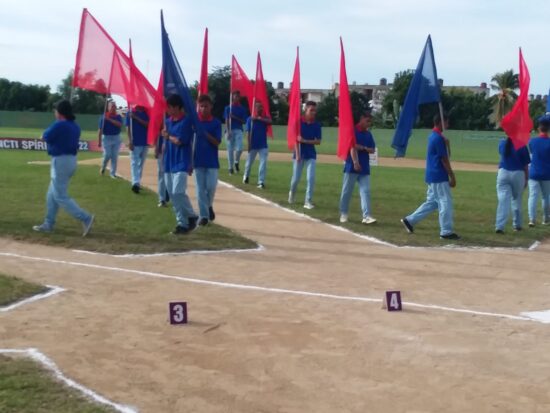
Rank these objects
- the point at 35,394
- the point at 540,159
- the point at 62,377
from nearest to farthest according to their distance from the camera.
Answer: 1. the point at 35,394
2. the point at 62,377
3. the point at 540,159

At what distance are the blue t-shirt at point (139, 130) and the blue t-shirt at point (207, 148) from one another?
4.29 metres

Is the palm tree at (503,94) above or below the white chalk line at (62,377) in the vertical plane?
above

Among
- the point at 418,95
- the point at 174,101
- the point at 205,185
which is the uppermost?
the point at 418,95

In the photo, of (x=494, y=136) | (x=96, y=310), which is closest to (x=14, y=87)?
(x=494, y=136)

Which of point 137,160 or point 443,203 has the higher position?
point 137,160

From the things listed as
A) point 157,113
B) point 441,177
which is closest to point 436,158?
point 441,177

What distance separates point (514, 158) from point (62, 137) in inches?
285

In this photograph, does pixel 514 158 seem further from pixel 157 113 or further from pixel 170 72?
pixel 157 113

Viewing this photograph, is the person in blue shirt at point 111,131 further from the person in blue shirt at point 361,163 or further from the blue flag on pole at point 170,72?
the person in blue shirt at point 361,163

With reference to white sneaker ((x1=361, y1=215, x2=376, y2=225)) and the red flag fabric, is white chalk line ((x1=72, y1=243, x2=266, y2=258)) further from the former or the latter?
the red flag fabric

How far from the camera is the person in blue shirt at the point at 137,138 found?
15.6 metres

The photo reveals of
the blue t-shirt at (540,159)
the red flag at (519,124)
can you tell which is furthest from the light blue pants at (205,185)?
the blue t-shirt at (540,159)

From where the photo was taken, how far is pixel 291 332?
6340 millimetres

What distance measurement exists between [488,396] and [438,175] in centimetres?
696
